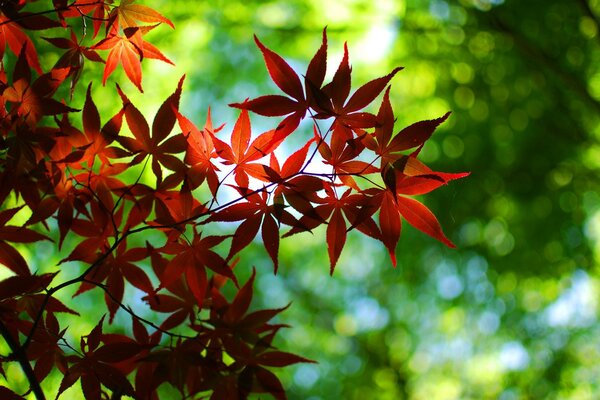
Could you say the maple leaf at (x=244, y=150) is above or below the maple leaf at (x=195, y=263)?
above

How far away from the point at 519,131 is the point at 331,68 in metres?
1.04

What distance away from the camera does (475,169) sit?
272 cm

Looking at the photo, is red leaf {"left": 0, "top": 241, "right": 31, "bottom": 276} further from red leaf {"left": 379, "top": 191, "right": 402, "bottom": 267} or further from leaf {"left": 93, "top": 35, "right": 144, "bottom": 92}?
red leaf {"left": 379, "top": 191, "right": 402, "bottom": 267}

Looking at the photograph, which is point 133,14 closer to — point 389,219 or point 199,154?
point 199,154

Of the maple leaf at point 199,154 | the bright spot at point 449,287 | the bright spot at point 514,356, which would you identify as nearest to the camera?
the maple leaf at point 199,154

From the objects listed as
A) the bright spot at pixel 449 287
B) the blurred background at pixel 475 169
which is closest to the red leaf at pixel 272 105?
the blurred background at pixel 475 169

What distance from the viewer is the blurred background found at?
2.63 metres

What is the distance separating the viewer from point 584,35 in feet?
8.70

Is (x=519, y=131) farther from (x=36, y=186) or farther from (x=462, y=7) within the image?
(x=36, y=186)

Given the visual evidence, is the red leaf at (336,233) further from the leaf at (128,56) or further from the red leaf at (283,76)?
the leaf at (128,56)

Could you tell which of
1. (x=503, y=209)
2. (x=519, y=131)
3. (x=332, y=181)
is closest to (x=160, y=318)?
(x=503, y=209)

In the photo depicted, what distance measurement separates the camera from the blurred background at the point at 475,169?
8.62 feet

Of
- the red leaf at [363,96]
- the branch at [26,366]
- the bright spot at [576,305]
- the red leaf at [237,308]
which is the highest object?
the bright spot at [576,305]

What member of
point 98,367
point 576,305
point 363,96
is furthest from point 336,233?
point 576,305
